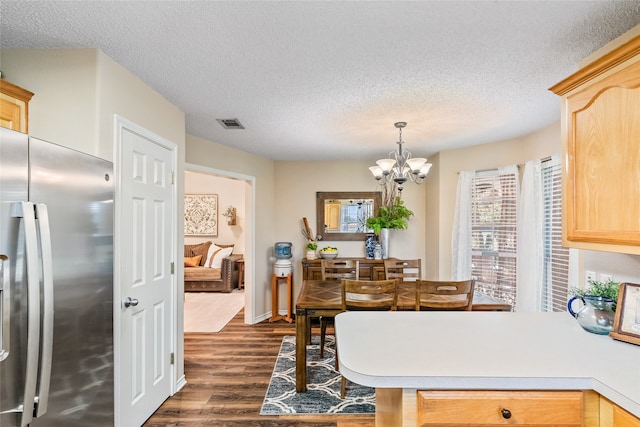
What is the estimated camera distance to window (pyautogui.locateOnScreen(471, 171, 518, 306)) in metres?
3.57

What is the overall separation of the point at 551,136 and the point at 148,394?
4.02 metres

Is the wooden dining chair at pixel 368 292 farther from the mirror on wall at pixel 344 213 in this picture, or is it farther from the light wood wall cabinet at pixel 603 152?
the mirror on wall at pixel 344 213

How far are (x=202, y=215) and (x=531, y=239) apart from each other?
6532mm

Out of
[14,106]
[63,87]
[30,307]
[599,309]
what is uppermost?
[63,87]

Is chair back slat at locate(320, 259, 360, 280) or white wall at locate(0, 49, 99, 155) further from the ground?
white wall at locate(0, 49, 99, 155)

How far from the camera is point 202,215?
7.54m

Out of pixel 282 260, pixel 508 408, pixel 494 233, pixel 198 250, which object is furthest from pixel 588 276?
pixel 198 250

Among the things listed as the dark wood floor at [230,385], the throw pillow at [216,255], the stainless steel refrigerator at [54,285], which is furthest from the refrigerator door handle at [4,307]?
the throw pillow at [216,255]

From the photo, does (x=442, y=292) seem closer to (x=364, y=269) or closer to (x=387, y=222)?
(x=364, y=269)

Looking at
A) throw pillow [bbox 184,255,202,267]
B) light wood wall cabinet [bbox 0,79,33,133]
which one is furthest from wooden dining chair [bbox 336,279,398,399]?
throw pillow [bbox 184,255,202,267]

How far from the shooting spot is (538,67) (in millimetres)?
1931

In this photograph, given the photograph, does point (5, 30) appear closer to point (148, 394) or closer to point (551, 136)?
point (148, 394)

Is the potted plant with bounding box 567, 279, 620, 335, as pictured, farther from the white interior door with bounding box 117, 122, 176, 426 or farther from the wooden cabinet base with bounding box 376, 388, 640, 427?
the white interior door with bounding box 117, 122, 176, 426

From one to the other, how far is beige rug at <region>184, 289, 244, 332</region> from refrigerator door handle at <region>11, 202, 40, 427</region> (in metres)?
3.27
